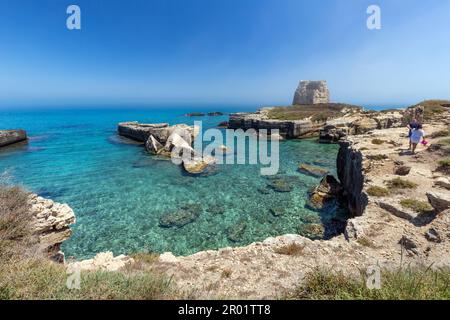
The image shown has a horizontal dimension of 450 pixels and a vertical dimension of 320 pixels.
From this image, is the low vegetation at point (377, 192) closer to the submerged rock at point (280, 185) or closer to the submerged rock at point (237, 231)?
the submerged rock at point (237, 231)

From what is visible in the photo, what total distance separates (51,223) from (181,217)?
7013mm

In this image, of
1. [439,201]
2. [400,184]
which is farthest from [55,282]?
[400,184]

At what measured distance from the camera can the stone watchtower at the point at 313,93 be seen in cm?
11242

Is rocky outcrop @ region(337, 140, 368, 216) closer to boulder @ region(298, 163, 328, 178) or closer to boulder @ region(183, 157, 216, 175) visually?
boulder @ region(298, 163, 328, 178)

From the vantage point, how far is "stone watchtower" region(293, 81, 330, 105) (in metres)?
112

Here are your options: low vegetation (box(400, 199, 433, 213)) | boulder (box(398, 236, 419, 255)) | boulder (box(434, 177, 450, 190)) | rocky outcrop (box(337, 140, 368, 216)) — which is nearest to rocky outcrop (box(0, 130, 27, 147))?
rocky outcrop (box(337, 140, 368, 216))

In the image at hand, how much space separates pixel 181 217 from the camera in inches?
573

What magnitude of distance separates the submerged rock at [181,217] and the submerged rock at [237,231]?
272cm

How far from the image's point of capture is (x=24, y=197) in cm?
843

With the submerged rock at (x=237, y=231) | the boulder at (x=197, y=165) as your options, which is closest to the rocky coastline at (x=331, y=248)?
the submerged rock at (x=237, y=231)

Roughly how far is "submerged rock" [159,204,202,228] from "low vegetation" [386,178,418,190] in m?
10.9
